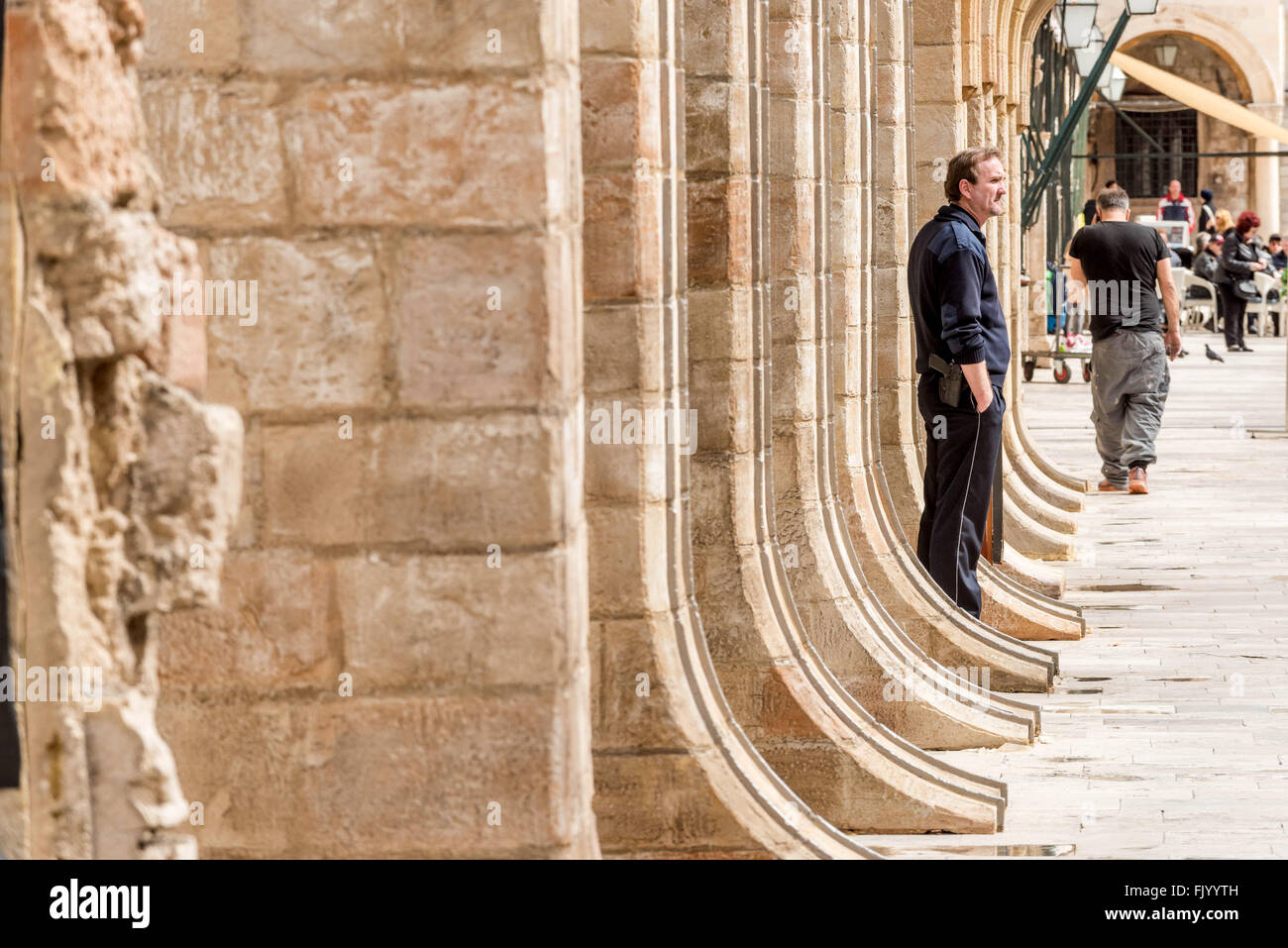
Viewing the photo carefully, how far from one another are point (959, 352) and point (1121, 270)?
17.9 feet

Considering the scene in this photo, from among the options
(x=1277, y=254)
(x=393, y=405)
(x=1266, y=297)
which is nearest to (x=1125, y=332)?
(x=393, y=405)

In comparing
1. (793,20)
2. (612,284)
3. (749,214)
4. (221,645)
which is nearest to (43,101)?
(221,645)

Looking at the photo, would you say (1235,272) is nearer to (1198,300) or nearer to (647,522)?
(1198,300)

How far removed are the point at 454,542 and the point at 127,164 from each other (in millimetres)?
1093

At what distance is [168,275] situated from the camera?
8.08 feet

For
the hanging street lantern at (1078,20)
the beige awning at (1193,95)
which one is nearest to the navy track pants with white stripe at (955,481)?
the hanging street lantern at (1078,20)

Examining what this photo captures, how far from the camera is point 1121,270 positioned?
12273mm

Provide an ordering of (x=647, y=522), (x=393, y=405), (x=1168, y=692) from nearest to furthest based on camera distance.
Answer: (x=393, y=405) → (x=647, y=522) → (x=1168, y=692)

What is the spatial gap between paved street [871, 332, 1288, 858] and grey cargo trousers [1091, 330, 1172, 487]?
328mm

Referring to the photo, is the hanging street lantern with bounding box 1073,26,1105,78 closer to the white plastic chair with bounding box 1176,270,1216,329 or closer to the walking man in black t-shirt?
the walking man in black t-shirt

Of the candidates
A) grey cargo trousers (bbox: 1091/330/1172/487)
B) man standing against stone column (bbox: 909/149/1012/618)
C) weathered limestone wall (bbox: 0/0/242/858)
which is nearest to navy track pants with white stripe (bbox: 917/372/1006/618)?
man standing against stone column (bbox: 909/149/1012/618)

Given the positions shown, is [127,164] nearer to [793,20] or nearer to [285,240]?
[285,240]

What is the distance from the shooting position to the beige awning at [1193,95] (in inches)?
956

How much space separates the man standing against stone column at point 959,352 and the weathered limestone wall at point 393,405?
3794 millimetres
